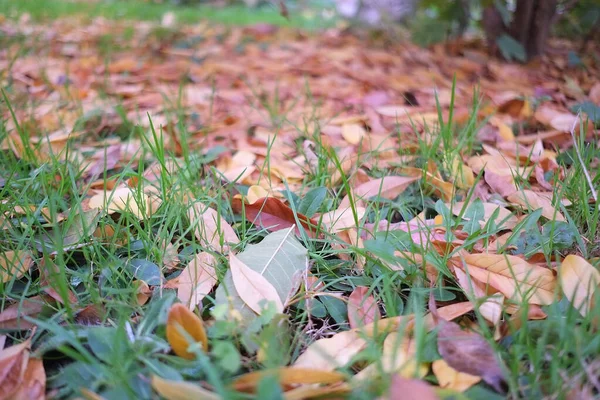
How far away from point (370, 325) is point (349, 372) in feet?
0.34

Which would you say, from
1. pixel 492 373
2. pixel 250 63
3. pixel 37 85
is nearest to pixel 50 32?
pixel 37 85

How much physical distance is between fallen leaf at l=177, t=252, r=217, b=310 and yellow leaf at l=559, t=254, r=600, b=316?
599 millimetres

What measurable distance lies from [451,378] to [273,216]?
0.50 m

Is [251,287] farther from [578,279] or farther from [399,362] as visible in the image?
[578,279]

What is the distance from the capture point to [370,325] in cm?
80

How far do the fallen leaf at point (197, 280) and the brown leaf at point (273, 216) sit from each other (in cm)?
16

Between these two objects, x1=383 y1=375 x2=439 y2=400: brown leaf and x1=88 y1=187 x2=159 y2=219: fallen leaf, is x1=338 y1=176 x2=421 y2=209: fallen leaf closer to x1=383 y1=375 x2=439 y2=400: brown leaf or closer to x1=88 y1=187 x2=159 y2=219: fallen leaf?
x1=88 y1=187 x2=159 y2=219: fallen leaf

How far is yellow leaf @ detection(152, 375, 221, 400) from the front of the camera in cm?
61

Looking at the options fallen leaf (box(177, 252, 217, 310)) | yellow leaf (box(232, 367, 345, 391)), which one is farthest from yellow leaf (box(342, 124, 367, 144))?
yellow leaf (box(232, 367, 345, 391))

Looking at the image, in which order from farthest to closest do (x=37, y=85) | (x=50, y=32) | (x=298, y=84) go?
1. (x=50, y=32)
2. (x=298, y=84)
3. (x=37, y=85)

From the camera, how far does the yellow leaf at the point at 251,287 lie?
0.80m

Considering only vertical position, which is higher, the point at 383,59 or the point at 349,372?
the point at 383,59

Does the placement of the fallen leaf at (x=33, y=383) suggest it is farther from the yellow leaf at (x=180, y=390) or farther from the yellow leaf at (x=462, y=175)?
the yellow leaf at (x=462, y=175)

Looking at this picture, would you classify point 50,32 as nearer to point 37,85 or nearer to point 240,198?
point 37,85
